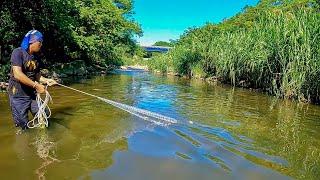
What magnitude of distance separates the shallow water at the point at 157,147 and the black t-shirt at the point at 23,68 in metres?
0.77

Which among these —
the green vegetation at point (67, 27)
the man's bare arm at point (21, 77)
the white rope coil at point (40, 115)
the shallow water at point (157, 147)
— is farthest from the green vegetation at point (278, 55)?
the man's bare arm at point (21, 77)

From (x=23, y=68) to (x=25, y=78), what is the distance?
27 centimetres

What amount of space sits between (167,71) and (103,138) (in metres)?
36.9

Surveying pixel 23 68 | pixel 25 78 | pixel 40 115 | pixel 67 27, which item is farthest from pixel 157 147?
pixel 67 27

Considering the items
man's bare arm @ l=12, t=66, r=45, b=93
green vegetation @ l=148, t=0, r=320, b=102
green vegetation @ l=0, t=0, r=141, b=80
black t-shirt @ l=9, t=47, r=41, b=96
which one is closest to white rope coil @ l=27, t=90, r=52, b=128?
A: black t-shirt @ l=9, t=47, r=41, b=96

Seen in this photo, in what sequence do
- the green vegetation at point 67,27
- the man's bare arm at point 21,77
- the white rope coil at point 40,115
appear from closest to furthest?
the man's bare arm at point 21,77 < the white rope coil at point 40,115 < the green vegetation at point 67,27

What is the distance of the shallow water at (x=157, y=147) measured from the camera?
5.12m

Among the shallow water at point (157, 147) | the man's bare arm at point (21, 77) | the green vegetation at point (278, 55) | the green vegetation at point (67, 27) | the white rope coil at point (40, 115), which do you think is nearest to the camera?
the shallow water at point (157, 147)

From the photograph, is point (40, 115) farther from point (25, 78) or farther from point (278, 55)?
point (278, 55)

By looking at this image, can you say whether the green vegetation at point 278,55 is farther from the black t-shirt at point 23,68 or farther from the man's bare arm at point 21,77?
the man's bare arm at point 21,77

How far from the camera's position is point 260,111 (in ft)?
40.0

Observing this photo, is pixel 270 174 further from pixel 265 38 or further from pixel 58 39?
pixel 58 39

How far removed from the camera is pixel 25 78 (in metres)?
5.83

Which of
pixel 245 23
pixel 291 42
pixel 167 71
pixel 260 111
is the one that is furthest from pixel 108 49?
pixel 260 111
